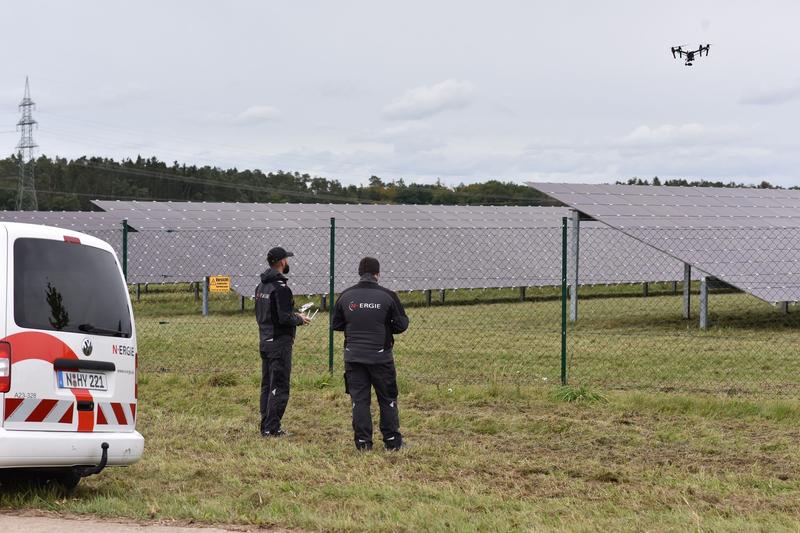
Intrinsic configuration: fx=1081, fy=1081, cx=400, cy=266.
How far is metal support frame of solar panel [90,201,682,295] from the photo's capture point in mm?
27188

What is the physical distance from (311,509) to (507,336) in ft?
41.5

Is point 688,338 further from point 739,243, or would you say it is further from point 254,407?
point 254,407

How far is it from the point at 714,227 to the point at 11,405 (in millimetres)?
19699

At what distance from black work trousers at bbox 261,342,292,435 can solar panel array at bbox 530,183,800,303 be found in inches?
421

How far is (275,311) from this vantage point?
9.70 metres

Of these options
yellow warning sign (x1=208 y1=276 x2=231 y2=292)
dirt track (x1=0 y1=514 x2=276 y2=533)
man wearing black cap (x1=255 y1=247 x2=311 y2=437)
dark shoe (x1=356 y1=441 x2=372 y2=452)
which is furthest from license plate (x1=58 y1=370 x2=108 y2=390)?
yellow warning sign (x1=208 y1=276 x2=231 y2=292)

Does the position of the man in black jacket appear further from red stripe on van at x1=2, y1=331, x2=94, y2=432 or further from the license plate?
red stripe on van at x1=2, y1=331, x2=94, y2=432

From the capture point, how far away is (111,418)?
23.5ft

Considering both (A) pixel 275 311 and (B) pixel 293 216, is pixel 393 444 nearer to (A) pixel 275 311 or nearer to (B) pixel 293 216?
(A) pixel 275 311

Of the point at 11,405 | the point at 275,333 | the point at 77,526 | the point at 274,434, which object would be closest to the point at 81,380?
the point at 11,405

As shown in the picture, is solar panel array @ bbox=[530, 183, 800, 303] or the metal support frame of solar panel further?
the metal support frame of solar panel

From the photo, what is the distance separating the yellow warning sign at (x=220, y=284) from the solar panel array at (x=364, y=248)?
1.61 ft

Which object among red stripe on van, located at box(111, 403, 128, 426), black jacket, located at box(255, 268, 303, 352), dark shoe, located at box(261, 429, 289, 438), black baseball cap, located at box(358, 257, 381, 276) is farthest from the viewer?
dark shoe, located at box(261, 429, 289, 438)

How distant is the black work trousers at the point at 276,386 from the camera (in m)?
9.76
